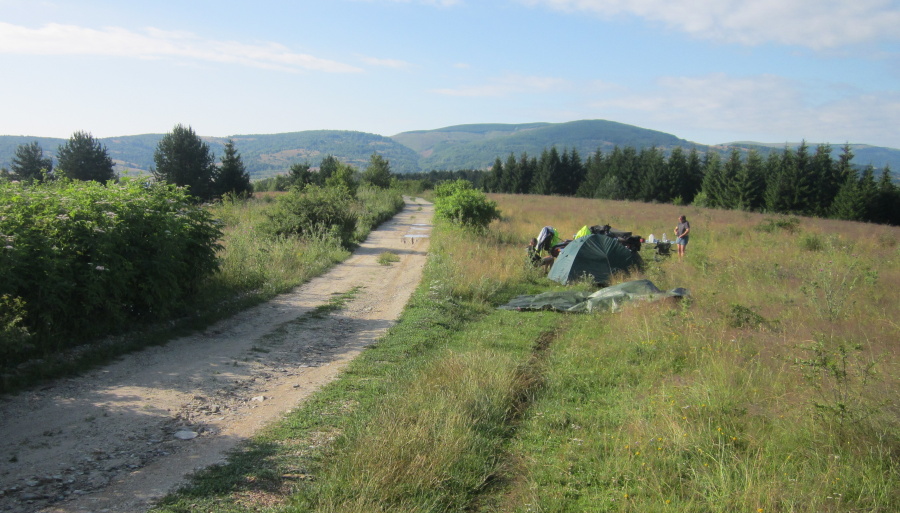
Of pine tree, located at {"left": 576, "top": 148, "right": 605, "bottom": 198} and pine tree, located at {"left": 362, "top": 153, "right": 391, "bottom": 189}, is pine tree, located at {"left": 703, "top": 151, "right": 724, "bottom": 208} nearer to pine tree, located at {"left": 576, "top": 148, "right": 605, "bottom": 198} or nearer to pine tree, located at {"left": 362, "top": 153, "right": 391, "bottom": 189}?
pine tree, located at {"left": 576, "top": 148, "right": 605, "bottom": 198}

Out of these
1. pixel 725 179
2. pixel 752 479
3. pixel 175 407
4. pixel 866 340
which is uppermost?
pixel 725 179

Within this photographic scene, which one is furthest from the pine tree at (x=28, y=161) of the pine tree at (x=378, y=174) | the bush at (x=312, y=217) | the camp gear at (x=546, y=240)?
the camp gear at (x=546, y=240)

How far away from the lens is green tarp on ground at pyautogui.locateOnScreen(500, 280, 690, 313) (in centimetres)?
1042

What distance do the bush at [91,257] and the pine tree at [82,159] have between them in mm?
48887

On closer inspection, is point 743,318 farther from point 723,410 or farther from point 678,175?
point 678,175

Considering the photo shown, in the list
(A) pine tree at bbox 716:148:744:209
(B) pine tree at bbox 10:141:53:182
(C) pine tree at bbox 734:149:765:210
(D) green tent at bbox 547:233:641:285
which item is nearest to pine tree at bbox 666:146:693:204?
(A) pine tree at bbox 716:148:744:209

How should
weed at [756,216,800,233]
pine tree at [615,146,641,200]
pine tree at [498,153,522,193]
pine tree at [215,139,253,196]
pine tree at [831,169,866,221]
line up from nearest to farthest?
weed at [756,216,800,233] < pine tree at [831,169,866,221] < pine tree at [215,139,253,196] < pine tree at [615,146,641,200] < pine tree at [498,153,522,193]

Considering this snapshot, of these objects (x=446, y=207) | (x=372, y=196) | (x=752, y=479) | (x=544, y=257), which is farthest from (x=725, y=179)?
(x=752, y=479)

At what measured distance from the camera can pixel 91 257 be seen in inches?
279

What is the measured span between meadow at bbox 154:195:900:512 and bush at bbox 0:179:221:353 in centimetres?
337

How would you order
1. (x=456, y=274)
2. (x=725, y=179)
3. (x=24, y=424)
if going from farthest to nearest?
(x=725, y=179) < (x=456, y=274) < (x=24, y=424)

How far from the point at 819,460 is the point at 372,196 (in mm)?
35764

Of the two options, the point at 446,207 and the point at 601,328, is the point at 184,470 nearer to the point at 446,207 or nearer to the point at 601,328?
the point at 601,328

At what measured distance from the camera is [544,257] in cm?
1623
